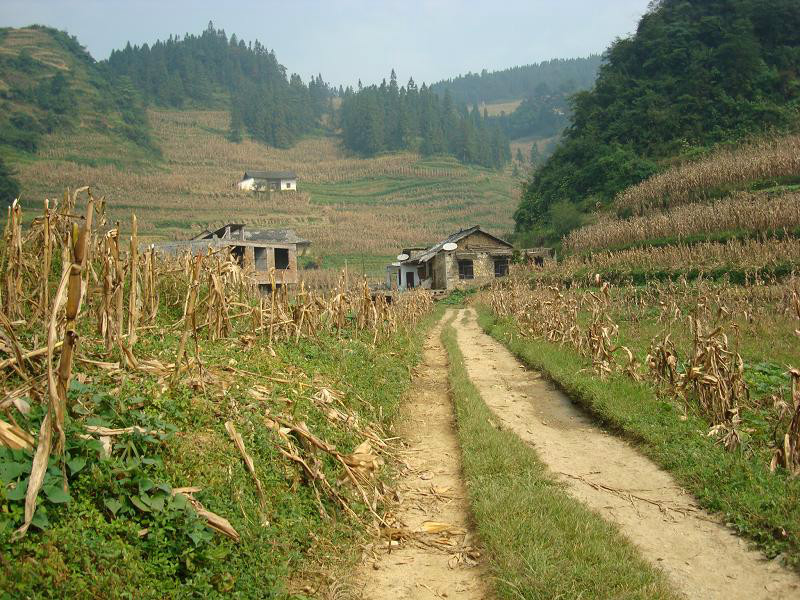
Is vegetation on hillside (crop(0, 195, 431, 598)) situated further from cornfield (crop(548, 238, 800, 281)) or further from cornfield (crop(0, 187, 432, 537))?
cornfield (crop(548, 238, 800, 281))

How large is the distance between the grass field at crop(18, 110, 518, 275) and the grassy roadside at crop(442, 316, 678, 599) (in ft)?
156

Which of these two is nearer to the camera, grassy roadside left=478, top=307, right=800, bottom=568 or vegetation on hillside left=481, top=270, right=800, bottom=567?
grassy roadside left=478, top=307, right=800, bottom=568

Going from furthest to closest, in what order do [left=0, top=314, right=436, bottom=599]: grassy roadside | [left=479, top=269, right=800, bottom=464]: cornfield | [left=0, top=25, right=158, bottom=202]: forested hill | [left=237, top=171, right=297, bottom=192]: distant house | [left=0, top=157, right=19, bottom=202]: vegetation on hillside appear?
[left=237, top=171, right=297, bottom=192]: distant house < [left=0, top=25, right=158, bottom=202]: forested hill < [left=0, top=157, right=19, bottom=202]: vegetation on hillside < [left=479, top=269, right=800, bottom=464]: cornfield < [left=0, top=314, right=436, bottom=599]: grassy roadside

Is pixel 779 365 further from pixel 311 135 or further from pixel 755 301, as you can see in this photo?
pixel 311 135

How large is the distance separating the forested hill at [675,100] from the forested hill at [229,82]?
83135 millimetres

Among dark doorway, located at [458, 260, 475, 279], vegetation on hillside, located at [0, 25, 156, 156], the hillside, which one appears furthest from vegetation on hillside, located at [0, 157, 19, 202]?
dark doorway, located at [458, 260, 475, 279]

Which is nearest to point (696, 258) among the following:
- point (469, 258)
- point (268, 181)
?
point (469, 258)

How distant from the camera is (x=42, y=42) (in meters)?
120

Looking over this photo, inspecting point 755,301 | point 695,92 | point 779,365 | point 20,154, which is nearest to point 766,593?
point 779,365

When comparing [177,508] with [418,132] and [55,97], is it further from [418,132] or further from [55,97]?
[418,132]

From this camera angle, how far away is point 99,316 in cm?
607

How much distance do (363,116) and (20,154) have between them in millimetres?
62987

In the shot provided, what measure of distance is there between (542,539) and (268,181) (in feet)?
280

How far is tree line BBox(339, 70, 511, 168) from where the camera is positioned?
11519 cm
